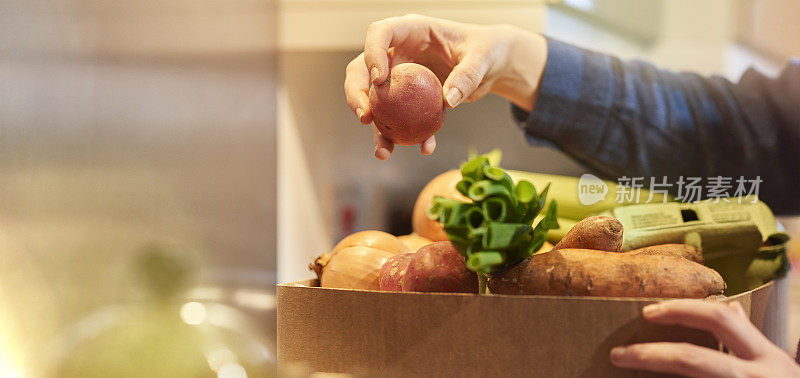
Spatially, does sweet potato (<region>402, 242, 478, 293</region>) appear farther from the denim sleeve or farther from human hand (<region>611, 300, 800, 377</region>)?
the denim sleeve

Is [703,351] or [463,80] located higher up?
[463,80]

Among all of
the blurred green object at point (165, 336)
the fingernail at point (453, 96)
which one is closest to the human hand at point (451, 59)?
the fingernail at point (453, 96)

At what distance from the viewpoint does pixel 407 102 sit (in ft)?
1.84

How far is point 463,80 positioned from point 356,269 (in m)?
0.22

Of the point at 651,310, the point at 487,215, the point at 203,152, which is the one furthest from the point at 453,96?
the point at 203,152

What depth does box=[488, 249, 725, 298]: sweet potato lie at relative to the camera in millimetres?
501

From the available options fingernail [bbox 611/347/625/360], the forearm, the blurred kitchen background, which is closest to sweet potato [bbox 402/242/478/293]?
fingernail [bbox 611/347/625/360]

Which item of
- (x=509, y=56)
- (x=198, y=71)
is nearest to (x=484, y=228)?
(x=509, y=56)

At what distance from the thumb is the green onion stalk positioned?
108mm

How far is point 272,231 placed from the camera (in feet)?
5.32

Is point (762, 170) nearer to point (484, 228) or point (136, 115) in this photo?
point (484, 228)

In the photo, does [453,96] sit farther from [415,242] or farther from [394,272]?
[415,242]

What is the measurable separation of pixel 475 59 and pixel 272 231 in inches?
40.4

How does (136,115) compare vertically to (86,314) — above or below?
above
